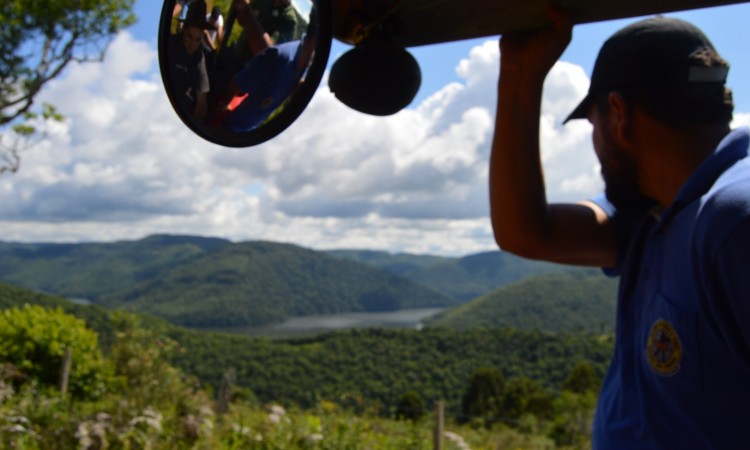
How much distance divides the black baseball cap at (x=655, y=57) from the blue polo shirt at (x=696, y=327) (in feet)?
0.41

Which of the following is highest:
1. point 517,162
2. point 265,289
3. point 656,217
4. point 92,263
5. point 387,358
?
point 517,162

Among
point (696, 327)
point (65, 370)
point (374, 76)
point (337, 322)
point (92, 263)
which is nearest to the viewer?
point (696, 327)

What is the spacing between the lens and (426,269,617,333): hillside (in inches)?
3268

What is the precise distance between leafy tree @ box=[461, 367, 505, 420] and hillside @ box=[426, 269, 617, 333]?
5035 centimetres

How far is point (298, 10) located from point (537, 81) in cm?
58

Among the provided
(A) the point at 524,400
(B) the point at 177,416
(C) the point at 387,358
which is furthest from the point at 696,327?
(C) the point at 387,358

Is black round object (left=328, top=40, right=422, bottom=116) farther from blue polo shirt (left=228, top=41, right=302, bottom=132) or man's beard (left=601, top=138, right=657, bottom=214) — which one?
man's beard (left=601, top=138, right=657, bottom=214)

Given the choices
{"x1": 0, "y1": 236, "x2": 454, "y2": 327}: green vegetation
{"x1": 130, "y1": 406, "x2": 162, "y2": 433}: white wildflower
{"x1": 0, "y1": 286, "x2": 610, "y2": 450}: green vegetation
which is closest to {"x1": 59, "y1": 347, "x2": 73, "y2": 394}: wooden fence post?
{"x1": 0, "y1": 286, "x2": 610, "y2": 450}: green vegetation

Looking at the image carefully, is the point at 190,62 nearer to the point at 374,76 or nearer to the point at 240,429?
the point at 374,76

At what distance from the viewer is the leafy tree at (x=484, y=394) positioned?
27.3 metres

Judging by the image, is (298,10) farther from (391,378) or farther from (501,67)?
(391,378)

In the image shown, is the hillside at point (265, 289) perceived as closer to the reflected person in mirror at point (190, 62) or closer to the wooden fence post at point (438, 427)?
the wooden fence post at point (438, 427)

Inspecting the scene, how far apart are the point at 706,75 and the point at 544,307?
91.3 metres

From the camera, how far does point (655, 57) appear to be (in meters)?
1.07
